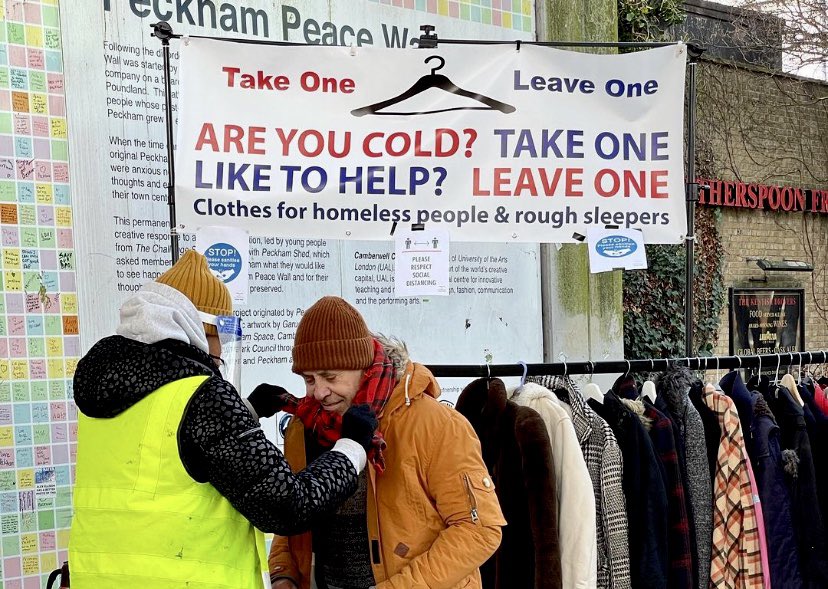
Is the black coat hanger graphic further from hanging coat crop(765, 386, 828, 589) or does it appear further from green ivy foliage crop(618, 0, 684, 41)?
green ivy foliage crop(618, 0, 684, 41)

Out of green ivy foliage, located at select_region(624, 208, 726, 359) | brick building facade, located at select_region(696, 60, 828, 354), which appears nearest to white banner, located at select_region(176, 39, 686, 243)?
green ivy foliage, located at select_region(624, 208, 726, 359)

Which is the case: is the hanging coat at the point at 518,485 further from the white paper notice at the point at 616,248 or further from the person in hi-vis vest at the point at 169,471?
the person in hi-vis vest at the point at 169,471

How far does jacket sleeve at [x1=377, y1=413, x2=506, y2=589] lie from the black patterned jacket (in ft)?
1.43

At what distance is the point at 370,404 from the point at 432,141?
135cm

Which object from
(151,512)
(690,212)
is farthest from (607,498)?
(151,512)

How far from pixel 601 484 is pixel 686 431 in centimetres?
47

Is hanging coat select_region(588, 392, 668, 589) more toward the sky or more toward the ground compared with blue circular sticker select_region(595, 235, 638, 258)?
more toward the ground

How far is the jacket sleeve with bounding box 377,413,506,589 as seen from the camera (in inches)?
90.2

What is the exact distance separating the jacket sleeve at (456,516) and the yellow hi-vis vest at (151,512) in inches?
20.8

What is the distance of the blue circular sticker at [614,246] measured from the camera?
11.3ft

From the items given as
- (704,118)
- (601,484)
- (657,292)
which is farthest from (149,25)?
(704,118)

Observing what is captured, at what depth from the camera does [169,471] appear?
1.90 meters

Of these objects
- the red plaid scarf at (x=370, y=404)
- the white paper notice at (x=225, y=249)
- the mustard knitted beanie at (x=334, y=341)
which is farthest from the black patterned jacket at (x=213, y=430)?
the white paper notice at (x=225, y=249)

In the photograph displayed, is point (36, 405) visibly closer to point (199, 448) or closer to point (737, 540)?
point (199, 448)
